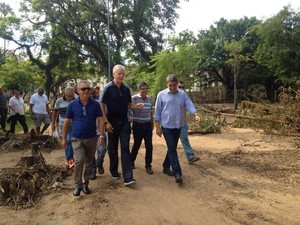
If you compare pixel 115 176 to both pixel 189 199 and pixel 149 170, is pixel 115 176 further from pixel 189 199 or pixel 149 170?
pixel 189 199

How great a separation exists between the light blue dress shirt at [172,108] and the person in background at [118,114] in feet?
1.87

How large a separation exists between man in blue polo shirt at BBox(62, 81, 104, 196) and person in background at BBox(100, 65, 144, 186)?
339 millimetres

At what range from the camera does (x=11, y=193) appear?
17.5 ft

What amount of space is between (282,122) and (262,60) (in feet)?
104

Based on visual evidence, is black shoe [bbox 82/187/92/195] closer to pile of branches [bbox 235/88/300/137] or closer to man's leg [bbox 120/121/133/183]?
man's leg [bbox 120/121/133/183]

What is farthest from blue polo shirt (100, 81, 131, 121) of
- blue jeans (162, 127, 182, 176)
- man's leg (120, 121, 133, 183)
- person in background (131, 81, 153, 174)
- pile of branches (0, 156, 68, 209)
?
pile of branches (0, 156, 68, 209)

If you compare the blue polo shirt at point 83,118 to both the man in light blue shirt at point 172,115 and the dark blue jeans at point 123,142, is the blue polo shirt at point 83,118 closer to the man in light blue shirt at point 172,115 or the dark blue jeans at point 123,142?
→ the dark blue jeans at point 123,142

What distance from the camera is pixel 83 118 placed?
5.14 metres

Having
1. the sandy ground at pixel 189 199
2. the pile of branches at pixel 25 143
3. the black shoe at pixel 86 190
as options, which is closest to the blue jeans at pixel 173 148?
the sandy ground at pixel 189 199

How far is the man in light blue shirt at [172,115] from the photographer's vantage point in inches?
228

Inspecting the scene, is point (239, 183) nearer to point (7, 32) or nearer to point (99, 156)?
point (99, 156)

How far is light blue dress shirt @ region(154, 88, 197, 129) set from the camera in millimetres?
5829

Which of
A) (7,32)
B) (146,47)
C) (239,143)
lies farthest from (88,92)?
(7,32)

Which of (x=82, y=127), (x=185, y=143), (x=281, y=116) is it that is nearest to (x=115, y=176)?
(x=82, y=127)
